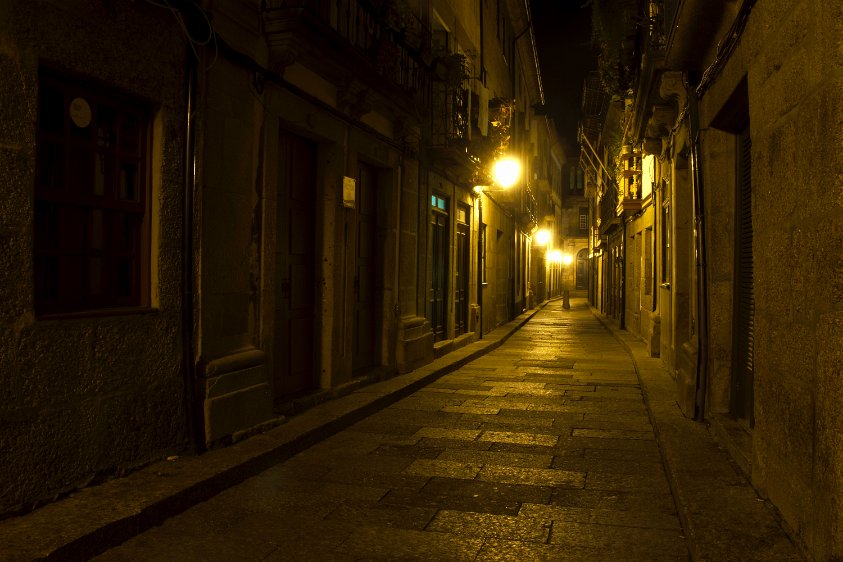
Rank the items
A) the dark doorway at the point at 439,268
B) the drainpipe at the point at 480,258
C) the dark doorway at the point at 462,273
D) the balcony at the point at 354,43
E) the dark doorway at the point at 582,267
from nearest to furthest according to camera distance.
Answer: the balcony at the point at 354,43
the dark doorway at the point at 439,268
the dark doorway at the point at 462,273
the drainpipe at the point at 480,258
the dark doorway at the point at 582,267

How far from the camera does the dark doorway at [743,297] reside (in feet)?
19.1

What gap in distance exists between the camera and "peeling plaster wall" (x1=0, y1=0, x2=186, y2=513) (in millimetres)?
3906

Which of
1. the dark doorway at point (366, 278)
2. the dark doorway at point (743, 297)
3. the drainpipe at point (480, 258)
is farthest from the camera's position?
the drainpipe at point (480, 258)

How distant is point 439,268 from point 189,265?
312 inches

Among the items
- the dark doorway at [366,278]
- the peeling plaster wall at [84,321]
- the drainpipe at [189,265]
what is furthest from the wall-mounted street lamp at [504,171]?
the peeling plaster wall at [84,321]

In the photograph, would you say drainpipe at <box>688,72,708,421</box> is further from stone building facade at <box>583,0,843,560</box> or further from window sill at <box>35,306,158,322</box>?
window sill at <box>35,306,158,322</box>

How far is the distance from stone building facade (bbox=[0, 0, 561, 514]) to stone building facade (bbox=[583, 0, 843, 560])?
3.54 meters

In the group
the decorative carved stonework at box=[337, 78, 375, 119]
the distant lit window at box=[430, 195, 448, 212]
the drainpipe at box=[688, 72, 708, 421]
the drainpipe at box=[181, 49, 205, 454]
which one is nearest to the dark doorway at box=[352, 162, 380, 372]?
the decorative carved stonework at box=[337, 78, 375, 119]

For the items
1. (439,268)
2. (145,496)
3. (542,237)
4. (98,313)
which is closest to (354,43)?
(98,313)

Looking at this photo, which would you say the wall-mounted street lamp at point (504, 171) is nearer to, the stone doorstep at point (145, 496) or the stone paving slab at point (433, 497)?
the stone paving slab at point (433, 497)

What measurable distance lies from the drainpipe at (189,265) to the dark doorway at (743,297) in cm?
435

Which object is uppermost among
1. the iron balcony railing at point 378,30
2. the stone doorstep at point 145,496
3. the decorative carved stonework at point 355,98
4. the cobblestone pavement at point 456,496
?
the iron balcony railing at point 378,30

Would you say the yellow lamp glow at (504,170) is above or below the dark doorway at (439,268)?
above

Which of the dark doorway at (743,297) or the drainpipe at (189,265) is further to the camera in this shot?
the dark doorway at (743,297)
